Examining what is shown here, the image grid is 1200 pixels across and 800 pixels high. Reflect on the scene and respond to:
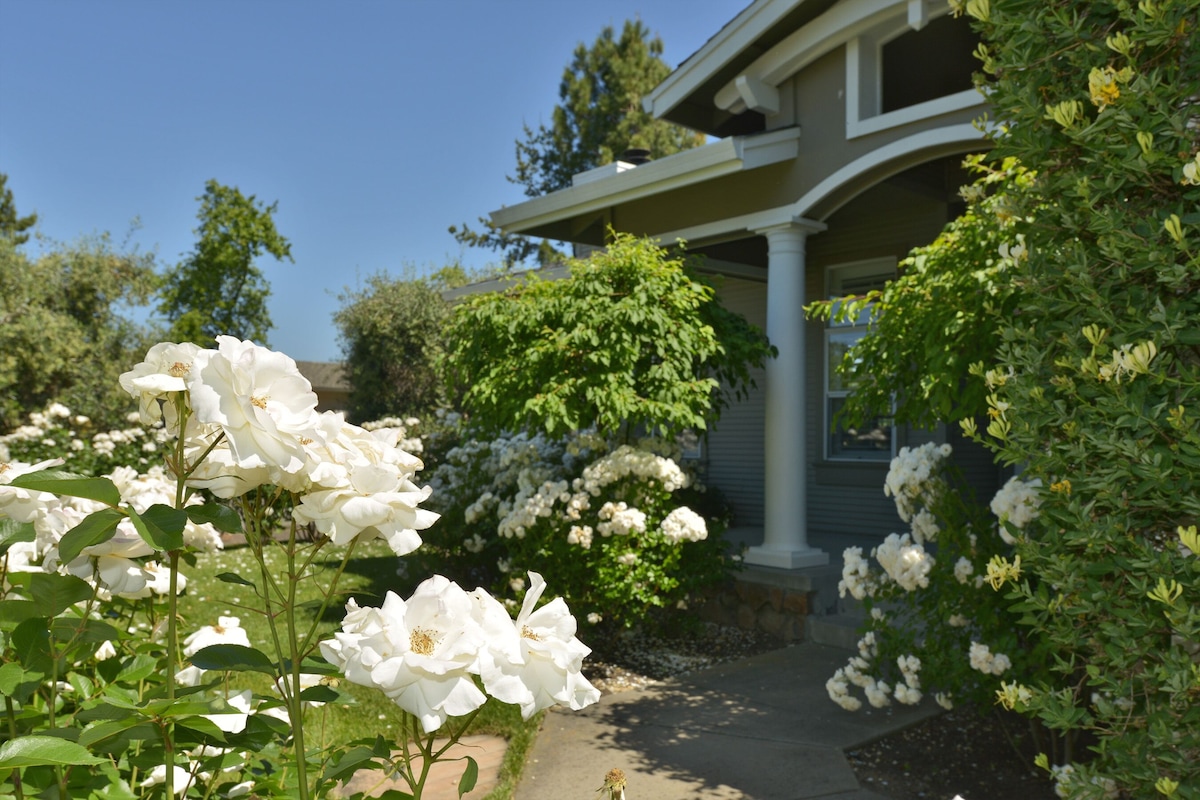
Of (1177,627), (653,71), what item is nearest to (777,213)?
(1177,627)

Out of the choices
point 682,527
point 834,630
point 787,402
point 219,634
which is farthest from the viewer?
point 787,402

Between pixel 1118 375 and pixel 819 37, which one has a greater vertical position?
pixel 819 37

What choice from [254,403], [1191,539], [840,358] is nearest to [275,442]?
[254,403]

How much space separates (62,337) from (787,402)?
1231 cm

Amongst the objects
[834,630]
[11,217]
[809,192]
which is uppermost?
[11,217]

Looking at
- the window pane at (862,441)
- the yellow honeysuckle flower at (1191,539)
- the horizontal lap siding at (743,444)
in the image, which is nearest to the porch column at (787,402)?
the window pane at (862,441)

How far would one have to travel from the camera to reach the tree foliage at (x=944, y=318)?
3.80 meters

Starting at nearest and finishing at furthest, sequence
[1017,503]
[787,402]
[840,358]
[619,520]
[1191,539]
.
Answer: [1191,539], [1017,503], [619,520], [787,402], [840,358]

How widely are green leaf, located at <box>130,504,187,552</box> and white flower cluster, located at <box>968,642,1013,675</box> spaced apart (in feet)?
11.6

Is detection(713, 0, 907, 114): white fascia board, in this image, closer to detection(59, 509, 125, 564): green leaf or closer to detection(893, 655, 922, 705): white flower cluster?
detection(893, 655, 922, 705): white flower cluster

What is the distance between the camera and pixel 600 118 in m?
27.1

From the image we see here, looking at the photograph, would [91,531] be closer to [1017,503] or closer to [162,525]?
[162,525]

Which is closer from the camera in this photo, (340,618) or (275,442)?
(275,442)

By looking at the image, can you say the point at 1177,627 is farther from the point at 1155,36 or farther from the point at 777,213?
the point at 777,213
